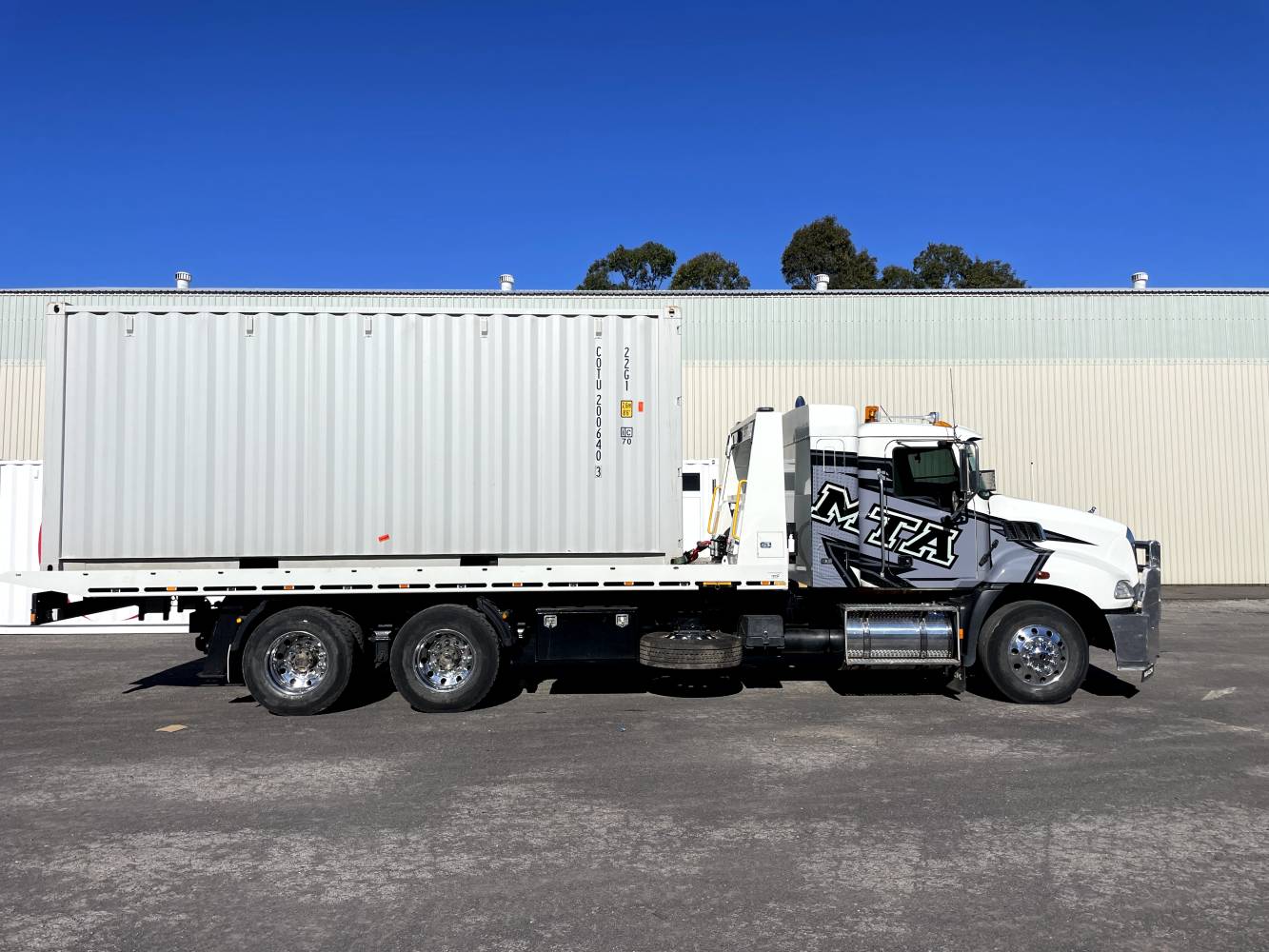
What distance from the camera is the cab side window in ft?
30.1

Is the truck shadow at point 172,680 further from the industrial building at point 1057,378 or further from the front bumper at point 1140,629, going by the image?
the industrial building at point 1057,378

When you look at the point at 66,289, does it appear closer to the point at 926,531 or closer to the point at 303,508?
the point at 303,508

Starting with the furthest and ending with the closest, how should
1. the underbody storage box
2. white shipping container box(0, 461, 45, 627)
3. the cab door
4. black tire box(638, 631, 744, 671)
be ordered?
white shipping container box(0, 461, 45, 627) → the cab door → black tire box(638, 631, 744, 671) → the underbody storage box

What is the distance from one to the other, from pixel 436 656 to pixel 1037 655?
5.97 m

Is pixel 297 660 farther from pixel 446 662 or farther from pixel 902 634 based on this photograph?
pixel 902 634

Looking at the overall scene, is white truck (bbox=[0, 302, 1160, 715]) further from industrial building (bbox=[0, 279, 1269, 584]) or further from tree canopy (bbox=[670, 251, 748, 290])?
tree canopy (bbox=[670, 251, 748, 290])

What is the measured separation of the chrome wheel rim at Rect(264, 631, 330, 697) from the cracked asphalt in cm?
41

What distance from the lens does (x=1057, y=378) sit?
22.7 metres

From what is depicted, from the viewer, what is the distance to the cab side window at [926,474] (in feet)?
30.1

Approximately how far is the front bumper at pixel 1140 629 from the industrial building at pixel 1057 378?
45.4ft

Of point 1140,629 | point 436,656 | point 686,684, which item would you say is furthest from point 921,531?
point 436,656

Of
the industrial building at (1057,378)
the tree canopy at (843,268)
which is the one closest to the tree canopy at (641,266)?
the tree canopy at (843,268)

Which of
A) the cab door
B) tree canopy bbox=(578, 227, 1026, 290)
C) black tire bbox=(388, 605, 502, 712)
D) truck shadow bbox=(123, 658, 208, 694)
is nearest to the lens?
black tire bbox=(388, 605, 502, 712)

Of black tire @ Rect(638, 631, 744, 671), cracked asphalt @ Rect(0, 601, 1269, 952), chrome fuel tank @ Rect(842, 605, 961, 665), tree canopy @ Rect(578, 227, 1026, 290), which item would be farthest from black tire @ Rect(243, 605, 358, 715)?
tree canopy @ Rect(578, 227, 1026, 290)
